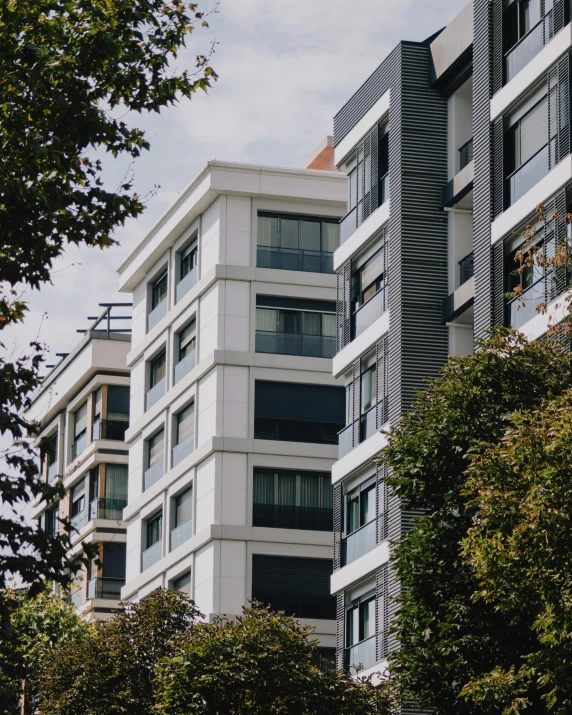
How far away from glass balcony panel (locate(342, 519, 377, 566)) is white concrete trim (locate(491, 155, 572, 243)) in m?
9.40

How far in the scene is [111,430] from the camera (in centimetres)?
6762

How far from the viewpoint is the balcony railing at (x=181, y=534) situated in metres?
52.1

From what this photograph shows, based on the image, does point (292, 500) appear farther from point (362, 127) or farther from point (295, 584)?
point (362, 127)

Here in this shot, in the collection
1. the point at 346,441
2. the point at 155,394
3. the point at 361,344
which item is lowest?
the point at 346,441

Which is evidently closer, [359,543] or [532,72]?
[532,72]

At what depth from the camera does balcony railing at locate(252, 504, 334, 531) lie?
50688 millimetres

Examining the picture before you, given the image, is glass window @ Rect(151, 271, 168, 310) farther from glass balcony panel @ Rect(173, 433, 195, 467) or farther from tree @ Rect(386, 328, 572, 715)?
tree @ Rect(386, 328, 572, 715)

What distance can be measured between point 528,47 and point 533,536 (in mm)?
Result: 16447

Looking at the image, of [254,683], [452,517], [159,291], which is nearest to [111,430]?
[159,291]

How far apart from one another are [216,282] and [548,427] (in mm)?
31582

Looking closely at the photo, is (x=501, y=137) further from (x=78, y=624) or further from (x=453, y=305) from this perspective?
(x=78, y=624)

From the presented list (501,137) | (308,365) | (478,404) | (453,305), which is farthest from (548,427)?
(308,365)

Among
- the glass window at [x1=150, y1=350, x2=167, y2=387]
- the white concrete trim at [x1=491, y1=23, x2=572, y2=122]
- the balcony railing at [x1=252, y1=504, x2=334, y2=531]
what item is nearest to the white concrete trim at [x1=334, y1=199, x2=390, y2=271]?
the white concrete trim at [x1=491, y1=23, x2=572, y2=122]

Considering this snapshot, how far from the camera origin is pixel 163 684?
30391mm
